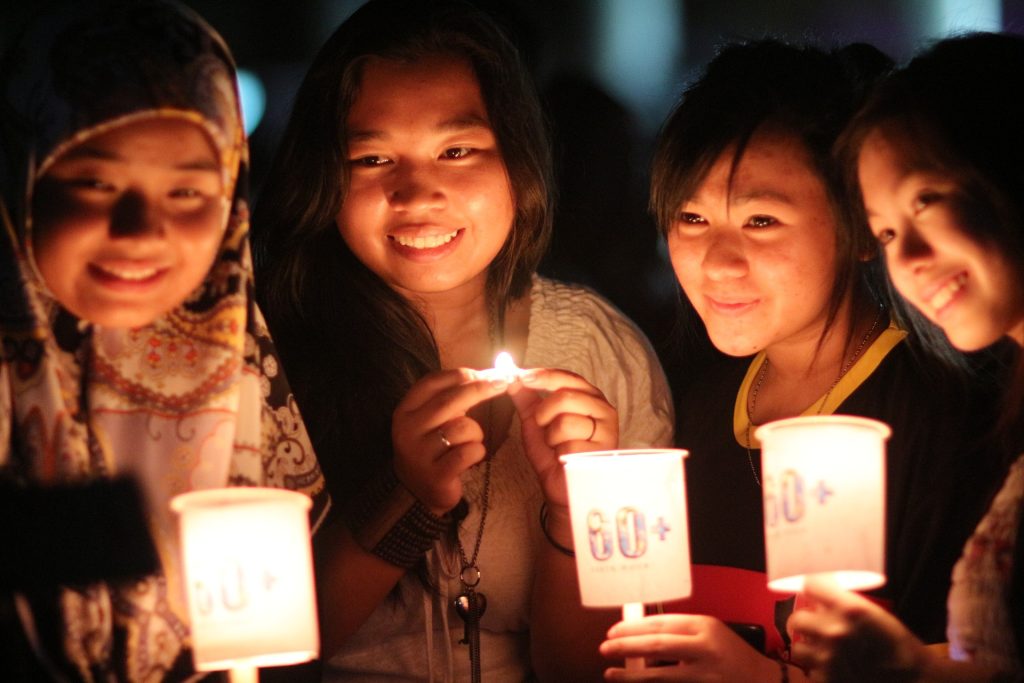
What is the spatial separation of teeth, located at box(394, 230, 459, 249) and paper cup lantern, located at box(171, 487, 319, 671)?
2.76 ft

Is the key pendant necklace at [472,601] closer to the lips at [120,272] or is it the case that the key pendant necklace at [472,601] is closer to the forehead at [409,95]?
the forehead at [409,95]

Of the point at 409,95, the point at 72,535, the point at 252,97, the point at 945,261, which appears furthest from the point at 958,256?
the point at 252,97

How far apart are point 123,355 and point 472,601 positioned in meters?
0.96

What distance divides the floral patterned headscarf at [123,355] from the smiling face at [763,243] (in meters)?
0.95

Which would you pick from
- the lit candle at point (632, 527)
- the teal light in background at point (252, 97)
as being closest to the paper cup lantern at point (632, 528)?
the lit candle at point (632, 527)

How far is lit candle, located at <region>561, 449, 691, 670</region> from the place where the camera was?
2.12 metres

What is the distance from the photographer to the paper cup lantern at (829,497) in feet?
6.33

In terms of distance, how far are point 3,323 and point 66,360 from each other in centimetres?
12

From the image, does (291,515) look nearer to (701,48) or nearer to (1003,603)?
(1003,603)

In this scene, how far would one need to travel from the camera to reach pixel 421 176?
2.65m

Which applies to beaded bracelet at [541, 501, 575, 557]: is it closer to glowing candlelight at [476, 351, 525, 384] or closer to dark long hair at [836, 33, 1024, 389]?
glowing candlelight at [476, 351, 525, 384]

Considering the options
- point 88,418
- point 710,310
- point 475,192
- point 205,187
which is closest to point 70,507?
point 88,418

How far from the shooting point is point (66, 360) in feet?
6.89

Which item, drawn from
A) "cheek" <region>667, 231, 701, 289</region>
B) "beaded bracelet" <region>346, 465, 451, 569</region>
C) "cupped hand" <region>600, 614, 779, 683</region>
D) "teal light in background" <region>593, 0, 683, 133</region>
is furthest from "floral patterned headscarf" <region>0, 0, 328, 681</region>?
"teal light in background" <region>593, 0, 683, 133</region>
